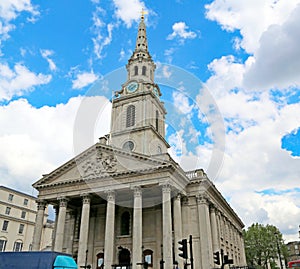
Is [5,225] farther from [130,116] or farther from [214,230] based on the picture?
[214,230]

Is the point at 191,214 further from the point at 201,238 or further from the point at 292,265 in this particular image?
the point at 292,265

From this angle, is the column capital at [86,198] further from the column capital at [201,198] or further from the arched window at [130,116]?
the arched window at [130,116]

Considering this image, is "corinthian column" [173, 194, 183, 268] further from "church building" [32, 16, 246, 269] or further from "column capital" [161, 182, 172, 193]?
"column capital" [161, 182, 172, 193]

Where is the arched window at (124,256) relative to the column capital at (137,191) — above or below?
below

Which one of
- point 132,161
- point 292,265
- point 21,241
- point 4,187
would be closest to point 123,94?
point 132,161

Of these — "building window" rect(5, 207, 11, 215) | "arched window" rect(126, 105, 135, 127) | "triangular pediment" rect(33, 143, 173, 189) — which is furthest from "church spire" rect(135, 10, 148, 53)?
"building window" rect(5, 207, 11, 215)

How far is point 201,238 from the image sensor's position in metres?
31.7

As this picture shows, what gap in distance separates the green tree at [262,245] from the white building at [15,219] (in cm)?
4425

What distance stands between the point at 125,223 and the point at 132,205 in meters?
2.49

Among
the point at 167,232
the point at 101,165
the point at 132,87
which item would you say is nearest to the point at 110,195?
the point at 101,165

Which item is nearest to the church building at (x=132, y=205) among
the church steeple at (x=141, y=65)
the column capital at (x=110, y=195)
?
the column capital at (x=110, y=195)

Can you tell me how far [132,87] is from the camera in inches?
1812

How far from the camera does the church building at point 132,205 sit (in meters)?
29.4

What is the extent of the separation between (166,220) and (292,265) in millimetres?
38163
